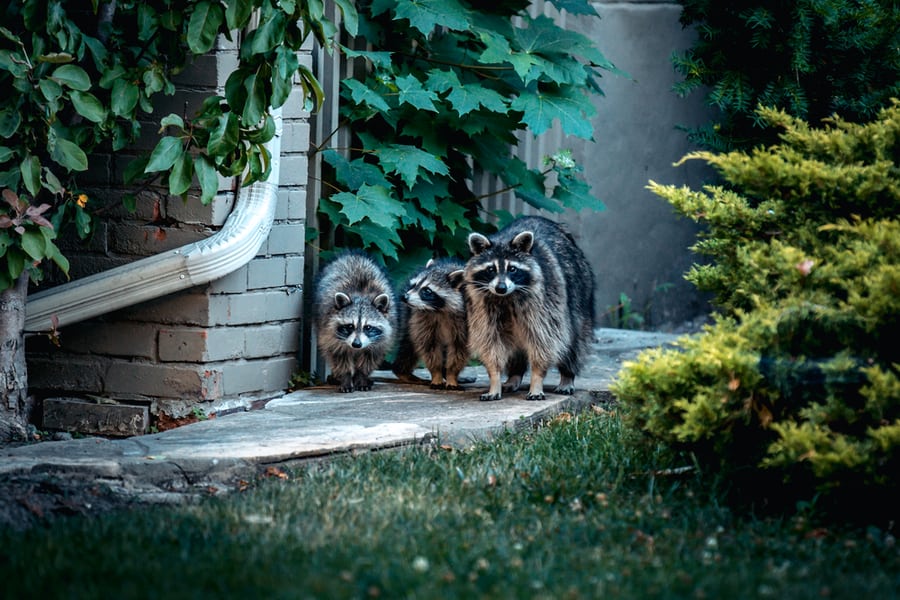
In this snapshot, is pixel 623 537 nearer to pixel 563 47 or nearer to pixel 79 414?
pixel 79 414

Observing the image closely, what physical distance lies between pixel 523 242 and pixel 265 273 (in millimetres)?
1268

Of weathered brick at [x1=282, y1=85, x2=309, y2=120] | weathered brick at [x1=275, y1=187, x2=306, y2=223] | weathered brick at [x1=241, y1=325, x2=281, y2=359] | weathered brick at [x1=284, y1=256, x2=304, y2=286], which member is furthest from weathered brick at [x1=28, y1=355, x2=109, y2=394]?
weathered brick at [x1=282, y1=85, x2=309, y2=120]

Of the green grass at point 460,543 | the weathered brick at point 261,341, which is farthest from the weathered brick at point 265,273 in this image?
the green grass at point 460,543

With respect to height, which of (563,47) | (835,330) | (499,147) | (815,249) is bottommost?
(835,330)

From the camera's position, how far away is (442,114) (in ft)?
20.9

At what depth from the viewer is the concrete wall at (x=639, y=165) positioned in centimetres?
882

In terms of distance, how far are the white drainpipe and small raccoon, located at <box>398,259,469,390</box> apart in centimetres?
115

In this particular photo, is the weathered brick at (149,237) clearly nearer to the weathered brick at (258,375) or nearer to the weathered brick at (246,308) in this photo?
the weathered brick at (246,308)

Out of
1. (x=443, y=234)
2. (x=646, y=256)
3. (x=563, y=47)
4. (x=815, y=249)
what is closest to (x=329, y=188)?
(x=443, y=234)

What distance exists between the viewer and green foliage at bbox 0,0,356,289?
413cm

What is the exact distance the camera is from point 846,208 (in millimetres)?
3912

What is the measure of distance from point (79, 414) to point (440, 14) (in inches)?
108

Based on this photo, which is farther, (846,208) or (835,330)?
(846,208)

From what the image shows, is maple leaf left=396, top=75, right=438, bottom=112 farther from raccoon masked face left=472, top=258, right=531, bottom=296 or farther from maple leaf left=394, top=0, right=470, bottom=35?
raccoon masked face left=472, top=258, right=531, bottom=296
